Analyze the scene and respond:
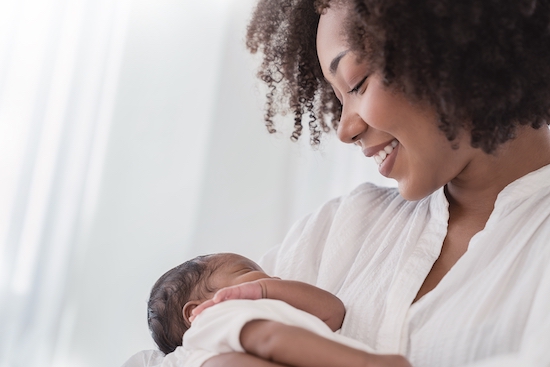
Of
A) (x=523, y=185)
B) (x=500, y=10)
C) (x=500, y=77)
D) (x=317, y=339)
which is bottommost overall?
(x=317, y=339)

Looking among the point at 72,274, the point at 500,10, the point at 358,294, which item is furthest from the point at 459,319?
the point at 72,274

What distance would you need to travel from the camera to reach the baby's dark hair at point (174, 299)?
4.35 ft

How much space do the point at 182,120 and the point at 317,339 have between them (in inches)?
71.7

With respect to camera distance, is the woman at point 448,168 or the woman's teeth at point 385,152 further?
the woman's teeth at point 385,152

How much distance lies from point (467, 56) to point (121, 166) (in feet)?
5.44

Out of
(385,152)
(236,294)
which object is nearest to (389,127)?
(385,152)

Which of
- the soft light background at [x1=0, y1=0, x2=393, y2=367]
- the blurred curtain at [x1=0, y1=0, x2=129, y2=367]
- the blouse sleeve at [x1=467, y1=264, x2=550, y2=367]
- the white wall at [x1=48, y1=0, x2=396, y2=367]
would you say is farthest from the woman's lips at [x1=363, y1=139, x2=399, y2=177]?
the blurred curtain at [x1=0, y1=0, x2=129, y2=367]

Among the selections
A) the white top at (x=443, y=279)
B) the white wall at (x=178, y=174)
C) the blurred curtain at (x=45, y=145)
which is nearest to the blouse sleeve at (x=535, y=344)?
the white top at (x=443, y=279)

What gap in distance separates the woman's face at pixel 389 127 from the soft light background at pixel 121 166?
668 mm

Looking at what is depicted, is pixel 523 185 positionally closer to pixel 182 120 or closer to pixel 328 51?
pixel 328 51

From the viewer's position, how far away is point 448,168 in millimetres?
1247

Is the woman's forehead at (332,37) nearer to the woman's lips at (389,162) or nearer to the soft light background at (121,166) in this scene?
the woman's lips at (389,162)

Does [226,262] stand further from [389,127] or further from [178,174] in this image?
[178,174]

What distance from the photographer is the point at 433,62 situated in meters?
1.14
